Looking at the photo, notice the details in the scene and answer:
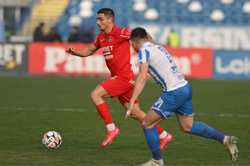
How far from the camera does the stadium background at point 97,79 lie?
12297mm

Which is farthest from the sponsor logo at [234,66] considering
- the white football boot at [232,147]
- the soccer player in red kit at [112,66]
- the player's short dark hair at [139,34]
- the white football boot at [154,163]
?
the player's short dark hair at [139,34]

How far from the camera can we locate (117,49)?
43.1ft

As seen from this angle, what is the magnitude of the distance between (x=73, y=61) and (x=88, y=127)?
16908 mm

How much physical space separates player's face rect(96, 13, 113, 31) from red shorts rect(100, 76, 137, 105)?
871 mm

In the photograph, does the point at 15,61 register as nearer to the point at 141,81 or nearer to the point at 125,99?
the point at 125,99

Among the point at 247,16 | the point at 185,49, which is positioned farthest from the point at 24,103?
the point at 247,16

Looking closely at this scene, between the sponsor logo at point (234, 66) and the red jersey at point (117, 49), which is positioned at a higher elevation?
the red jersey at point (117, 49)

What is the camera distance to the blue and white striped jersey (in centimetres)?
1032

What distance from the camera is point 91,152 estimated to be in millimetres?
12133

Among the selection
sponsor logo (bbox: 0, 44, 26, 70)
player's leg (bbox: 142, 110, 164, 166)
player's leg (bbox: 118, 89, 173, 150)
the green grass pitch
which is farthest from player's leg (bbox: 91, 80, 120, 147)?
sponsor logo (bbox: 0, 44, 26, 70)

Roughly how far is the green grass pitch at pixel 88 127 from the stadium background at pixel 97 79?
17 mm

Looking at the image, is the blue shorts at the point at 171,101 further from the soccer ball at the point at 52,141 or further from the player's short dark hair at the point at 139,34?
the soccer ball at the point at 52,141

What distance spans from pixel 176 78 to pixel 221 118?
7450 mm

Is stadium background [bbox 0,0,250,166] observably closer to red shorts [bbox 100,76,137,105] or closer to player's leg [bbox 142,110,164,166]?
player's leg [bbox 142,110,164,166]
